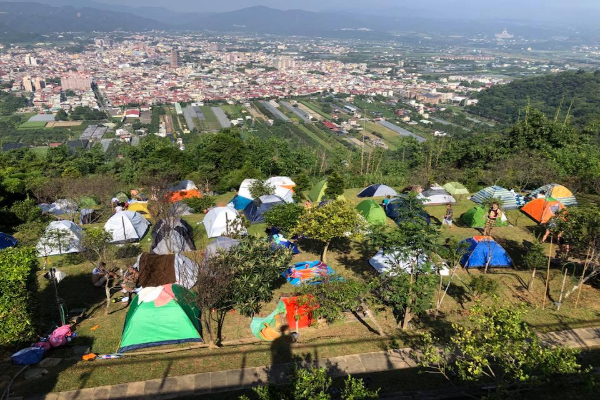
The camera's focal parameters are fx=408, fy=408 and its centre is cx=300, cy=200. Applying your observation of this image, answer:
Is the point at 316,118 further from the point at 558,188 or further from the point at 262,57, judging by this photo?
the point at 262,57

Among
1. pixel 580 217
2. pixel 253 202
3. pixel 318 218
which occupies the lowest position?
pixel 253 202

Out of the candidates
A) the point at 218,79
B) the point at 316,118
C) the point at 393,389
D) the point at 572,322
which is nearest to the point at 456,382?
the point at 393,389

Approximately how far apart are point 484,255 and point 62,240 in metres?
13.6

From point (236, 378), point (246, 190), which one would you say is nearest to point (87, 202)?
point (246, 190)

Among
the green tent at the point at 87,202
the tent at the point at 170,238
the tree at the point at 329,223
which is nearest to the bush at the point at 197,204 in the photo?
the tent at the point at 170,238

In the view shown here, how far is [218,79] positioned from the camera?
132625mm

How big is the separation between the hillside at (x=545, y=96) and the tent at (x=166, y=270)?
68018mm

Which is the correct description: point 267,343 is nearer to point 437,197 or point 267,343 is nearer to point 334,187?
point 334,187

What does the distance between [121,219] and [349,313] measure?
989 cm

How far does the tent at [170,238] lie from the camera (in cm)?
1383

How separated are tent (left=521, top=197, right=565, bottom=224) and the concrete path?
8646mm

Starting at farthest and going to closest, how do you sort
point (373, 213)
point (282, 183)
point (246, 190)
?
point (282, 183)
point (246, 190)
point (373, 213)

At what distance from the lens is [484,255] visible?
1246 cm

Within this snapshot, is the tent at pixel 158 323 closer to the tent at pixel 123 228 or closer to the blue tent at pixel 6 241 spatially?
the tent at pixel 123 228
